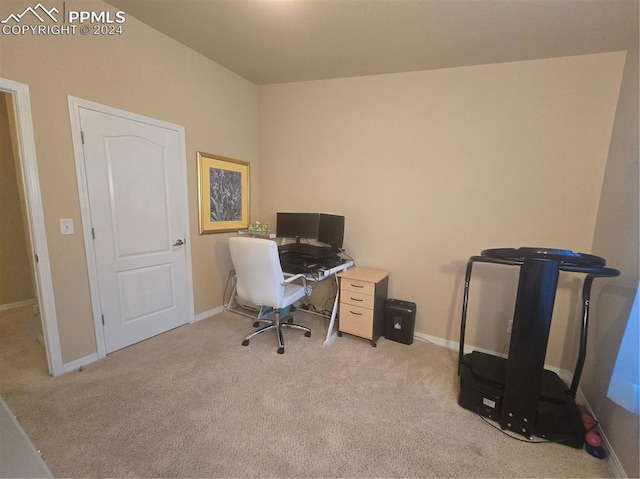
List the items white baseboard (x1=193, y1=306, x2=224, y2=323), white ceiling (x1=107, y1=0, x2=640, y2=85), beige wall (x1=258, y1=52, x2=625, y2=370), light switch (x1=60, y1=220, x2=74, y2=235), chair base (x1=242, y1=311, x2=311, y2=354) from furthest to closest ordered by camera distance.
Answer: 1. white baseboard (x1=193, y1=306, x2=224, y2=323)
2. chair base (x1=242, y1=311, x2=311, y2=354)
3. beige wall (x1=258, y1=52, x2=625, y2=370)
4. light switch (x1=60, y1=220, x2=74, y2=235)
5. white ceiling (x1=107, y1=0, x2=640, y2=85)

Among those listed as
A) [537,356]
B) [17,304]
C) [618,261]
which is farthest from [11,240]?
[618,261]

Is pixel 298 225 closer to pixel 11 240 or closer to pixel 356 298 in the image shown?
pixel 356 298

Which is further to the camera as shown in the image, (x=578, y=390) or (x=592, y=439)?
(x=578, y=390)

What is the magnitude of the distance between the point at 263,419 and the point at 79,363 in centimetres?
164

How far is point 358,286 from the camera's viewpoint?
8.46 ft

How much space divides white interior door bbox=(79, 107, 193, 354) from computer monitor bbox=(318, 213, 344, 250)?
1452 millimetres

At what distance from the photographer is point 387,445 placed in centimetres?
152

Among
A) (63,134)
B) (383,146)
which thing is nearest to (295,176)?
(383,146)

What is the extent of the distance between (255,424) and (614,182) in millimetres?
2949

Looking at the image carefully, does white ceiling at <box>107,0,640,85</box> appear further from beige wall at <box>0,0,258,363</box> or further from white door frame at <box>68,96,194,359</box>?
white door frame at <box>68,96,194,359</box>

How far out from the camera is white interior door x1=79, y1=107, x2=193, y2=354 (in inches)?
83.9

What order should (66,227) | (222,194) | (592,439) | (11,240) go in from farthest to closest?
(11,240) → (222,194) → (66,227) → (592,439)

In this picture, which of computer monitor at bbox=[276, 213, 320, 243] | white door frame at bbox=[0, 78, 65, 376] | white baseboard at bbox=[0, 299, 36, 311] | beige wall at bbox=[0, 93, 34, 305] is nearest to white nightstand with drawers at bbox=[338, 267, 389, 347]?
computer monitor at bbox=[276, 213, 320, 243]

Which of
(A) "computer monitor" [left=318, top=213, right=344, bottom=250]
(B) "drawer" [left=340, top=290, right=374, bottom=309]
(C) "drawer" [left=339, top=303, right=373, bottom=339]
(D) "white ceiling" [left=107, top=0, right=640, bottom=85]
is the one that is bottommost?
(C) "drawer" [left=339, top=303, right=373, bottom=339]
